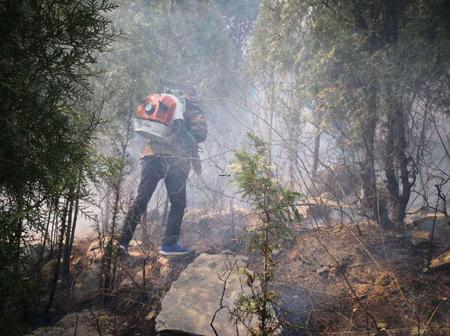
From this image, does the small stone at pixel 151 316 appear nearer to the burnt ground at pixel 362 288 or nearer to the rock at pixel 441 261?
the burnt ground at pixel 362 288

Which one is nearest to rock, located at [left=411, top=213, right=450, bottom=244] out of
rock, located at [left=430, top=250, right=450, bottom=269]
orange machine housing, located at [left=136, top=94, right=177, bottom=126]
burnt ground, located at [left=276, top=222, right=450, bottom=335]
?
burnt ground, located at [left=276, top=222, right=450, bottom=335]

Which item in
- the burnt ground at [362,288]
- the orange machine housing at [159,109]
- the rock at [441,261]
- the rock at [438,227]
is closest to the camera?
the burnt ground at [362,288]

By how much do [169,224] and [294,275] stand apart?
216 cm

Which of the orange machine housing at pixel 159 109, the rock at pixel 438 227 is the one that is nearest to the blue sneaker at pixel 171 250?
the orange machine housing at pixel 159 109

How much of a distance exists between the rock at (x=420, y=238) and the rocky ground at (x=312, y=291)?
11mm

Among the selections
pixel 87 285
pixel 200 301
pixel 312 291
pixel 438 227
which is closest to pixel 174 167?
pixel 87 285

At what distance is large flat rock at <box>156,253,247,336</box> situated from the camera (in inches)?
111

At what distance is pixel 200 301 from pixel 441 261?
267 centimetres

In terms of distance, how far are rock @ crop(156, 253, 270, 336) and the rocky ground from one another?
0.01m

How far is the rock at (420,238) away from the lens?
149 inches

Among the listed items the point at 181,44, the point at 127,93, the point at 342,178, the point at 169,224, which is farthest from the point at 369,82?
the point at 181,44

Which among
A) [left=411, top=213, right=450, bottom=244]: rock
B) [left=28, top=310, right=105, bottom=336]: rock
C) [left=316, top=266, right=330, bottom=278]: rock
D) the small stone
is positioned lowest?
[left=28, top=310, right=105, bottom=336]: rock

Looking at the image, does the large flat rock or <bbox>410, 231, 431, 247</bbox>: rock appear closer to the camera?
the large flat rock

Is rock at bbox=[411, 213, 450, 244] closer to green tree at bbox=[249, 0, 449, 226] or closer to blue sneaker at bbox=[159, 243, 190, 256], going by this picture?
green tree at bbox=[249, 0, 449, 226]
